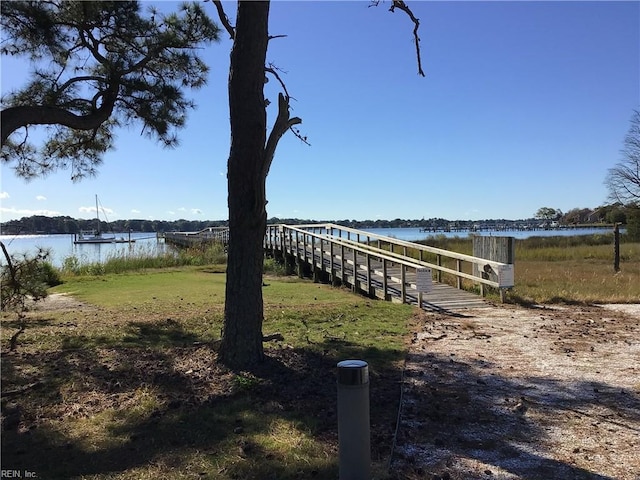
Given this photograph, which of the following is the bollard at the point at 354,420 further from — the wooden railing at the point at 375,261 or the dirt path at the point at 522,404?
the wooden railing at the point at 375,261

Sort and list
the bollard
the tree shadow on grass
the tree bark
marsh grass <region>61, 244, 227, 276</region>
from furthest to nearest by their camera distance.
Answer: marsh grass <region>61, 244, 227, 276</region>, the tree bark, the tree shadow on grass, the bollard

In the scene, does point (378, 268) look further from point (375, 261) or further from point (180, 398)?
point (180, 398)

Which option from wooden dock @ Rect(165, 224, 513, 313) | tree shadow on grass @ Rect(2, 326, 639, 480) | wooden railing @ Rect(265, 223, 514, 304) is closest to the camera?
tree shadow on grass @ Rect(2, 326, 639, 480)

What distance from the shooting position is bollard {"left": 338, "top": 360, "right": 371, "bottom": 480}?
9.46 ft

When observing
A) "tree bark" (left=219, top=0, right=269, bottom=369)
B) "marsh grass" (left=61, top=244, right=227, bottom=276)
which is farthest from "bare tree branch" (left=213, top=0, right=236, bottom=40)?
"marsh grass" (left=61, top=244, right=227, bottom=276)

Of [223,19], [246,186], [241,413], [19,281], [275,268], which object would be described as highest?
[223,19]

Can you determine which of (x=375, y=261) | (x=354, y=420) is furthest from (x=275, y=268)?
(x=354, y=420)

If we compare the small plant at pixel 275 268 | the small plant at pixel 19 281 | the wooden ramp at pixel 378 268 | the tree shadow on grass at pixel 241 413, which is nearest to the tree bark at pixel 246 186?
the tree shadow on grass at pixel 241 413

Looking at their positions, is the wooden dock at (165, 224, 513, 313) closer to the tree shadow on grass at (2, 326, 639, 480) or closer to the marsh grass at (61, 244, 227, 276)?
the marsh grass at (61, 244, 227, 276)

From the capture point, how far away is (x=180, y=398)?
4.65 metres

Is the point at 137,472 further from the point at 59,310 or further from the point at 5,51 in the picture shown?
the point at 59,310

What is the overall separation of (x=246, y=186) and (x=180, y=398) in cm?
219

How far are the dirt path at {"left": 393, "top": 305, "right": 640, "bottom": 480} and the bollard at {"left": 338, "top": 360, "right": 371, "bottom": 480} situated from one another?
52 centimetres

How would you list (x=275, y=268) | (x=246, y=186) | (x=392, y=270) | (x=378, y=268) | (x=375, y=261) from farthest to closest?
(x=275, y=268) < (x=375, y=261) < (x=378, y=268) < (x=392, y=270) < (x=246, y=186)
